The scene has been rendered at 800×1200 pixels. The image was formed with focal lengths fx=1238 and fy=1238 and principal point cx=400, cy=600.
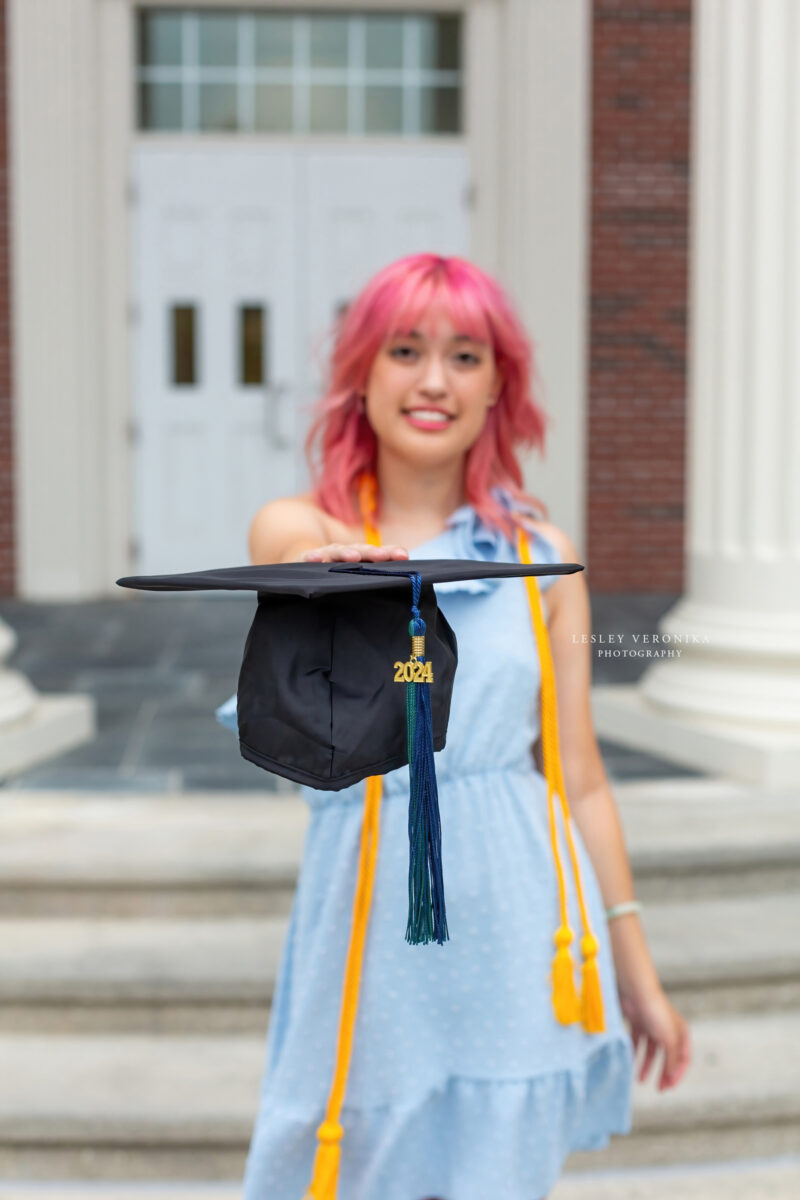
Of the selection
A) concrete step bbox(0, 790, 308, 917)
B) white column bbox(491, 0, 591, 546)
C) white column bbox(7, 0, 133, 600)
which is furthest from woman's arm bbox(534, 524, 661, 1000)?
white column bbox(7, 0, 133, 600)

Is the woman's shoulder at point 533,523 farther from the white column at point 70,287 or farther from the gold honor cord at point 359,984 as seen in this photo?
the white column at point 70,287

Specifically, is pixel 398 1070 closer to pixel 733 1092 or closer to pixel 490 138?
pixel 733 1092

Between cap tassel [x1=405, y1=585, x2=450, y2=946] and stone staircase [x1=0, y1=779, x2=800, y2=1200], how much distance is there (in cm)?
148

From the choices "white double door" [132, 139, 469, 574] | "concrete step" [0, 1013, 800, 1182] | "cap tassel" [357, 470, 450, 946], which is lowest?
"concrete step" [0, 1013, 800, 1182]

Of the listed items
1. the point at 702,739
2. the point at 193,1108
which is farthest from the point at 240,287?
the point at 193,1108

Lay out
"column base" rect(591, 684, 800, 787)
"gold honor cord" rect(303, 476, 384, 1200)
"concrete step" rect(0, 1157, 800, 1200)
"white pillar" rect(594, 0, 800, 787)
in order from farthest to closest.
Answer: "white pillar" rect(594, 0, 800, 787)
"column base" rect(591, 684, 800, 787)
"concrete step" rect(0, 1157, 800, 1200)
"gold honor cord" rect(303, 476, 384, 1200)

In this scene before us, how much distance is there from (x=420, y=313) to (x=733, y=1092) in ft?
5.98

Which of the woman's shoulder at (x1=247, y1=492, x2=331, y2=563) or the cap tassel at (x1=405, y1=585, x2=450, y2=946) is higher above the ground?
the woman's shoulder at (x1=247, y1=492, x2=331, y2=563)

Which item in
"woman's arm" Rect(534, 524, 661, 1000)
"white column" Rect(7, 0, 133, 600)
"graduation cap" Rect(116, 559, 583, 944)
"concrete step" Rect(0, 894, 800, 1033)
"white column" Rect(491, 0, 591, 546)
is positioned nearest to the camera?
"graduation cap" Rect(116, 559, 583, 944)

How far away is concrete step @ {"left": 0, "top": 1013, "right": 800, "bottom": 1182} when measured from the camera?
7.75ft

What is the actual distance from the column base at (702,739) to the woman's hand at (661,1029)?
2.22m

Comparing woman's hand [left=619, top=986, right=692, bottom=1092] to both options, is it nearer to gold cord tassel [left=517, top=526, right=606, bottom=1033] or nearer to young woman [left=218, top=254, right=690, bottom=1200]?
young woman [left=218, top=254, right=690, bottom=1200]

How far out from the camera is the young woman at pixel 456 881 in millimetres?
1321

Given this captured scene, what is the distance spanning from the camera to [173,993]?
8.59ft
